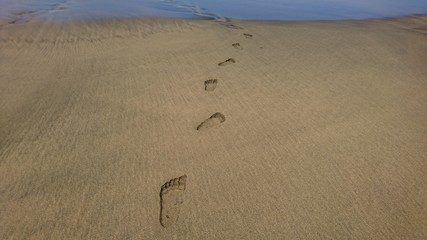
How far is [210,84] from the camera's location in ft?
9.45

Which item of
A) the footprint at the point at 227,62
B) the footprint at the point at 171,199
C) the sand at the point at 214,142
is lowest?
the footprint at the point at 171,199

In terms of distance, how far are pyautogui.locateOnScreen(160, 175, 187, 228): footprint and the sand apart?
0.11 ft

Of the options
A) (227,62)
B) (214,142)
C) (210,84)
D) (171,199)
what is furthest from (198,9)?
(171,199)

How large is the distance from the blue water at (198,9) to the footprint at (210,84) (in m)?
3.33

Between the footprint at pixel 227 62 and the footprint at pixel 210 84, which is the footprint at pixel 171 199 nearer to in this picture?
the footprint at pixel 210 84

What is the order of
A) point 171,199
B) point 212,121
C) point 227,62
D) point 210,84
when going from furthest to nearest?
point 227,62, point 210,84, point 212,121, point 171,199

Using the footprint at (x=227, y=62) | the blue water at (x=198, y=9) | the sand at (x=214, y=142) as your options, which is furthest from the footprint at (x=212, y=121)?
the blue water at (x=198, y=9)

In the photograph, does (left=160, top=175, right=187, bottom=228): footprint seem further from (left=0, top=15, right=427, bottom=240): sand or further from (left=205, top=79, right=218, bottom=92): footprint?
(left=205, top=79, right=218, bottom=92): footprint

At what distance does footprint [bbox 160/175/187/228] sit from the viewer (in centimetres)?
151

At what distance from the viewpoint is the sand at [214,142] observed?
4.94 feet

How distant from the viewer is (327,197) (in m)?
1.64

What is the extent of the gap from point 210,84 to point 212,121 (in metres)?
0.68

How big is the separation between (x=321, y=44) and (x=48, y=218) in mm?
3917

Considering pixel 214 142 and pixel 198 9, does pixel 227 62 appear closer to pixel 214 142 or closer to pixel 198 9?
pixel 214 142
